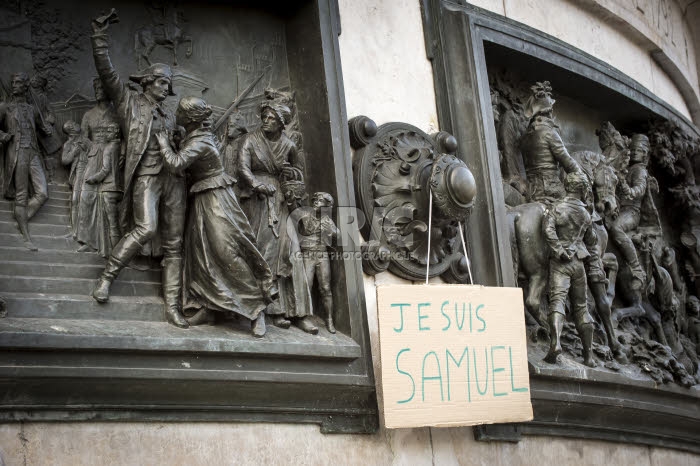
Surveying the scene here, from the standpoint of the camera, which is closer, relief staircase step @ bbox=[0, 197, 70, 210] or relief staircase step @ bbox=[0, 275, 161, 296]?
relief staircase step @ bbox=[0, 275, 161, 296]

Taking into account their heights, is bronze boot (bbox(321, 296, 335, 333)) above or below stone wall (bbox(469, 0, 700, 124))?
below

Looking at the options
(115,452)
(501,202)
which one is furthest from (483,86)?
(115,452)

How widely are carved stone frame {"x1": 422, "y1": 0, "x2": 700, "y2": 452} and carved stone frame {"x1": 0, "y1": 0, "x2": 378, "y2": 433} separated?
103 cm

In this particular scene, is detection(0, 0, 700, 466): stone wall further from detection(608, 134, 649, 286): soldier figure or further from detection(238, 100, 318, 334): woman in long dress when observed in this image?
detection(608, 134, 649, 286): soldier figure

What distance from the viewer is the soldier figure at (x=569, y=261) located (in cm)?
725

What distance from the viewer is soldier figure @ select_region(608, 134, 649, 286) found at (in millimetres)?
8641

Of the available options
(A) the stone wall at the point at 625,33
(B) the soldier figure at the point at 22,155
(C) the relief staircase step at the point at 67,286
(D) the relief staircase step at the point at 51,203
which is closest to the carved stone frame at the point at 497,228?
(A) the stone wall at the point at 625,33

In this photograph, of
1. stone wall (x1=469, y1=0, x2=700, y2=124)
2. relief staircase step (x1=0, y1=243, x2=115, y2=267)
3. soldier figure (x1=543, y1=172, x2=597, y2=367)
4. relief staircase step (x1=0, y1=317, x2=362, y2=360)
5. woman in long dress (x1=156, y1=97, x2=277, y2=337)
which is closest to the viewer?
relief staircase step (x1=0, y1=317, x2=362, y2=360)

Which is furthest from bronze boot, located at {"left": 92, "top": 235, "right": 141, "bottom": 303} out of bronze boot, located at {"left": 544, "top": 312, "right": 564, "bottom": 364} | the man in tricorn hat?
bronze boot, located at {"left": 544, "top": 312, "right": 564, "bottom": 364}

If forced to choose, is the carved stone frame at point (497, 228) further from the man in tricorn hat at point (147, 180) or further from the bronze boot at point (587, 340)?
the man in tricorn hat at point (147, 180)

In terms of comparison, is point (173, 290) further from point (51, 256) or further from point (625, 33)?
point (625, 33)

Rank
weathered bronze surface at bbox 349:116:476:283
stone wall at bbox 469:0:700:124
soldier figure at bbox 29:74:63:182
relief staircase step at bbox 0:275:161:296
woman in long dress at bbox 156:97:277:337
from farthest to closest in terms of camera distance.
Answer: stone wall at bbox 469:0:700:124 → weathered bronze surface at bbox 349:116:476:283 → soldier figure at bbox 29:74:63:182 → woman in long dress at bbox 156:97:277:337 → relief staircase step at bbox 0:275:161:296

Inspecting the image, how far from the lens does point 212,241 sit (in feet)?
19.2

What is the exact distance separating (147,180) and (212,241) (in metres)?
0.51
